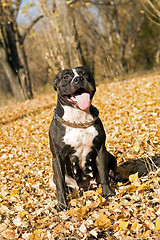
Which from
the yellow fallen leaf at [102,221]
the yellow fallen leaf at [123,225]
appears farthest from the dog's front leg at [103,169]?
the yellow fallen leaf at [123,225]

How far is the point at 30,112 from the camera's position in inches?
361

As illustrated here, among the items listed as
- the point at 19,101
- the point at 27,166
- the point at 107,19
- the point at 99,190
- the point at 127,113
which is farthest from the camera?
the point at 107,19

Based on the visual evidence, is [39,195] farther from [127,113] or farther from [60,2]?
[60,2]

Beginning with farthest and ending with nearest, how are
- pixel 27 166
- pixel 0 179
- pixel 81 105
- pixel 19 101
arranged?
1. pixel 19 101
2. pixel 27 166
3. pixel 0 179
4. pixel 81 105

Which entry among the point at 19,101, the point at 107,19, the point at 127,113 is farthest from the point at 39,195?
the point at 107,19

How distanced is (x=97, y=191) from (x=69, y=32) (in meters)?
7.66

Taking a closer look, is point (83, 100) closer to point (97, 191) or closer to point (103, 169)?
point (103, 169)

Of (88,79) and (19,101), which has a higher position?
(88,79)

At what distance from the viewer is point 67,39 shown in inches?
379

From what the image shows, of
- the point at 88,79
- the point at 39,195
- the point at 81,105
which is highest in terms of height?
the point at 88,79

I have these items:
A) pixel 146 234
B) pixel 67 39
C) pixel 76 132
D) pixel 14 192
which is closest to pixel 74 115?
pixel 76 132

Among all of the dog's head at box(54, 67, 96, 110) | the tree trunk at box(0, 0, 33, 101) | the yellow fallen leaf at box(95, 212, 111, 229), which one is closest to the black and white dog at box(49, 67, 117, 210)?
the dog's head at box(54, 67, 96, 110)

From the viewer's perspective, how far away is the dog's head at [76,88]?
9.04ft

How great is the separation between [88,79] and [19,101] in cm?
1035
